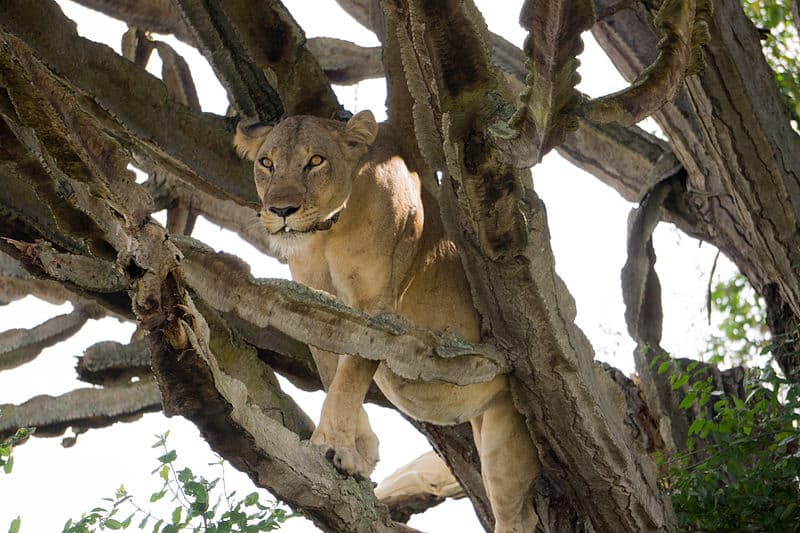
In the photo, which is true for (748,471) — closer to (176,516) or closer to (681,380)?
(681,380)

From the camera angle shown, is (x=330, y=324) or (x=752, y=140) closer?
(x=330, y=324)

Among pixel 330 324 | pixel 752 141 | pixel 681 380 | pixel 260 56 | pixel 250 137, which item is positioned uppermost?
pixel 260 56

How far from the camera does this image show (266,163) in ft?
12.5

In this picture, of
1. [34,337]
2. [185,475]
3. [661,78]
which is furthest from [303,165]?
[34,337]

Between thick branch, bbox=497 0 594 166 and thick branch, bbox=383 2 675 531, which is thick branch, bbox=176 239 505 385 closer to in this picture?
thick branch, bbox=383 2 675 531

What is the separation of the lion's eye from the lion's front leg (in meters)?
0.67

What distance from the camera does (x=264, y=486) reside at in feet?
9.34

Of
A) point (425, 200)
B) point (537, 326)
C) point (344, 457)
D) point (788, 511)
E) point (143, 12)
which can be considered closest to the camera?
point (344, 457)

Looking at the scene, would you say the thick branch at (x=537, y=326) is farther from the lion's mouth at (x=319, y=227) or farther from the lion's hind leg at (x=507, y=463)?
the lion's mouth at (x=319, y=227)

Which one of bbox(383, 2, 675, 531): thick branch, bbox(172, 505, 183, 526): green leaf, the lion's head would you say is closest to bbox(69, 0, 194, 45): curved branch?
the lion's head

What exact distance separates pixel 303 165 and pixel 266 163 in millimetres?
154

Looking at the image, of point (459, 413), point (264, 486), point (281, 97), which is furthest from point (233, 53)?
point (264, 486)

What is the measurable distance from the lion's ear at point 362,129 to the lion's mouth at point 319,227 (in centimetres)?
29

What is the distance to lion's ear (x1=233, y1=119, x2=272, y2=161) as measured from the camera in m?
3.93
